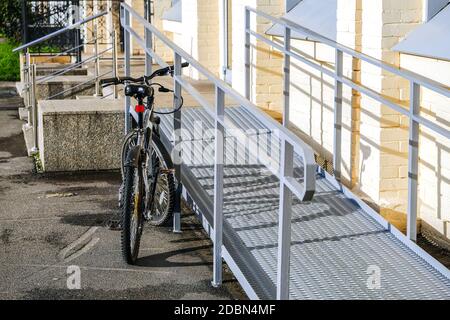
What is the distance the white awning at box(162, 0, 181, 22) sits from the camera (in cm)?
1672

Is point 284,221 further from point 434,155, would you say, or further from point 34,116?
point 34,116

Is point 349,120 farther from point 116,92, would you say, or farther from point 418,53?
point 116,92

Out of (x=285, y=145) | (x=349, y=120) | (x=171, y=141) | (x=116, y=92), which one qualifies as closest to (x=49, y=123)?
(x=116, y=92)

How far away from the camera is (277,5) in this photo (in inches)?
442

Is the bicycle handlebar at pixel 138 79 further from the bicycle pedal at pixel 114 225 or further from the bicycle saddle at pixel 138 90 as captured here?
the bicycle pedal at pixel 114 225

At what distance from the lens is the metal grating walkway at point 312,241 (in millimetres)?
5871

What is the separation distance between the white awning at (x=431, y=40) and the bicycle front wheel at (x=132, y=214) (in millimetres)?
2275

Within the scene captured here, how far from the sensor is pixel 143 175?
716 cm

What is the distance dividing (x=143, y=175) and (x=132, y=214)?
329 millimetres

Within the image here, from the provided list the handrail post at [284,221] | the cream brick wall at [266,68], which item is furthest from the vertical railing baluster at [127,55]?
the handrail post at [284,221]

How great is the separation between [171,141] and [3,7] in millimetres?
20384

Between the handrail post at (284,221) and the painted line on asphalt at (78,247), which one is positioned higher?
the handrail post at (284,221)

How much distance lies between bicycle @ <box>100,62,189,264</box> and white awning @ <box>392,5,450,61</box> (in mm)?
1698

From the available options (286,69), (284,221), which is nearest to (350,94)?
(286,69)
